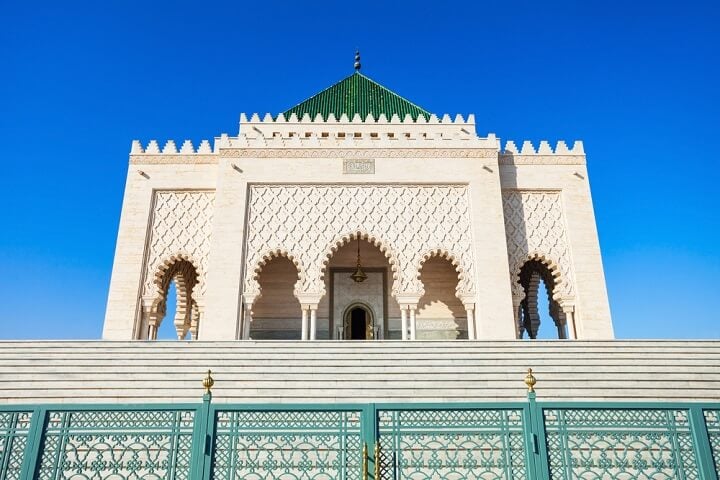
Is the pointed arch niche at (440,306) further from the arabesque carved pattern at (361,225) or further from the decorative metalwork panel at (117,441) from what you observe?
the decorative metalwork panel at (117,441)

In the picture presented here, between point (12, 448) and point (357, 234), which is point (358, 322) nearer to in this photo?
point (357, 234)

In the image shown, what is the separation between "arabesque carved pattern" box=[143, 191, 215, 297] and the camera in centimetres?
934

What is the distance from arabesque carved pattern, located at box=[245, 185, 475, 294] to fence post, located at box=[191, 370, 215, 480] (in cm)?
625

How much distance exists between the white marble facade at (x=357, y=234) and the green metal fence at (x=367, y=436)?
19.4 feet

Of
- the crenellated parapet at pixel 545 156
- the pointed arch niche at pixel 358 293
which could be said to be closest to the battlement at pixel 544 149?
the crenellated parapet at pixel 545 156

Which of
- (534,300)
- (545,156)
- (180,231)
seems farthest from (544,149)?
(180,231)

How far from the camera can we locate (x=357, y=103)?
1300 cm

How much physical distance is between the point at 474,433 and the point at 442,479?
10.9 inches

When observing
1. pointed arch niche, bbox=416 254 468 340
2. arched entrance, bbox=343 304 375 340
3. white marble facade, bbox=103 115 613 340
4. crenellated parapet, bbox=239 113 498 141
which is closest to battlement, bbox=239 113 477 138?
crenellated parapet, bbox=239 113 498 141

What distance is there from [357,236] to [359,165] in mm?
1388

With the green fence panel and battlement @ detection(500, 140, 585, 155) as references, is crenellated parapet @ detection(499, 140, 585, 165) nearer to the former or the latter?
battlement @ detection(500, 140, 585, 155)

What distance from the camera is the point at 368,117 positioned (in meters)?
11.6

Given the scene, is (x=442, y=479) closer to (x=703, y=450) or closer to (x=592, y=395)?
(x=703, y=450)

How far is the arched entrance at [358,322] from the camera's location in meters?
10.3
